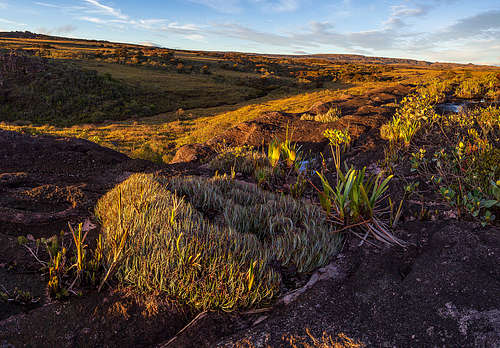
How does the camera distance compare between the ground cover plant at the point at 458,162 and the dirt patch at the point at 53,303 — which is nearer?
the dirt patch at the point at 53,303

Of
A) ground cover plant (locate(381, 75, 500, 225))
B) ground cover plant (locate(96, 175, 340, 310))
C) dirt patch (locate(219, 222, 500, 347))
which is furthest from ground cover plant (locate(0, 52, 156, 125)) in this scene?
dirt patch (locate(219, 222, 500, 347))

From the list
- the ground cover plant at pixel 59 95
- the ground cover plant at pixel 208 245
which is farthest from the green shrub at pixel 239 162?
the ground cover plant at pixel 59 95

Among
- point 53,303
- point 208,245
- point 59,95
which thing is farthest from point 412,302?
point 59,95

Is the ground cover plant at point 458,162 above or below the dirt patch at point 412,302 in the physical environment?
above

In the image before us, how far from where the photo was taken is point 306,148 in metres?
6.84

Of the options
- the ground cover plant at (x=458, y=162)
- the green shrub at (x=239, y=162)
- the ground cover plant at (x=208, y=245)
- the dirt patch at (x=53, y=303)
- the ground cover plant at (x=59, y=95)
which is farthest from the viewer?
the ground cover plant at (x=59, y=95)

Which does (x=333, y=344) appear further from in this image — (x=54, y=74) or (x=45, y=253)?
(x=54, y=74)

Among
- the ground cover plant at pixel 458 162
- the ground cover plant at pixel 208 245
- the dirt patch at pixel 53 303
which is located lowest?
the dirt patch at pixel 53 303

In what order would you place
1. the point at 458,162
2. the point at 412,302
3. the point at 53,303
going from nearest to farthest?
1. the point at 412,302
2. the point at 53,303
3. the point at 458,162

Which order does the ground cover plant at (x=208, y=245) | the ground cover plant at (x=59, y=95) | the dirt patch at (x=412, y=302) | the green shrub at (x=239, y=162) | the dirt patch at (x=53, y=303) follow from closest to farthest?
the dirt patch at (x=412, y=302) < the dirt patch at (x=53, y=303) < the ground cover plant at (x=208, y=245) < the green shrub at (x=239, y=162) < the ground cover plant at (x=59, y=95)

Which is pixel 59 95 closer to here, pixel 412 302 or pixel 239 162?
pixel 239 162

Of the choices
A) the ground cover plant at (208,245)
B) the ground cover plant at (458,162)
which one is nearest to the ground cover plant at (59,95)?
the ground cover plant at (208,245)

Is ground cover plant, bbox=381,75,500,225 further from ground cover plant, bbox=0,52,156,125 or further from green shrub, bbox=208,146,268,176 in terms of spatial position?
ground cover plant, bbox=0,52,156,125

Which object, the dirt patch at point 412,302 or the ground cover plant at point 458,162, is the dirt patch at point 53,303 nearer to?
the dirt patch at point 412,302
